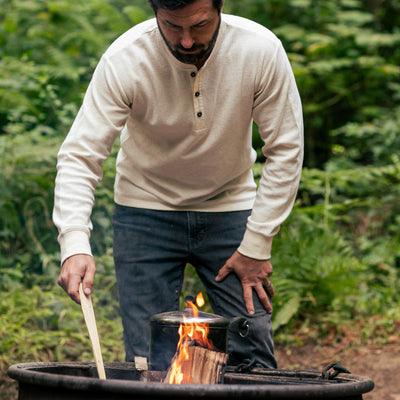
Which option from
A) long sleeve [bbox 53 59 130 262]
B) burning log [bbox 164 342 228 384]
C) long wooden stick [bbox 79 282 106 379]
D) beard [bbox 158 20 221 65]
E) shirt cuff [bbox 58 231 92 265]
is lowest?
burning log [bbox 164 342 228 384]

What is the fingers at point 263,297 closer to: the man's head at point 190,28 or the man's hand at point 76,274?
the man's hand at point 76,274

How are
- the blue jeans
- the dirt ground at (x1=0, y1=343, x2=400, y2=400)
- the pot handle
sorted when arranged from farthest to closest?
1. the dirt ground at (x1=0, y1=343, x2=400, y2=400)
2. the blue jeans
3. the pot handle

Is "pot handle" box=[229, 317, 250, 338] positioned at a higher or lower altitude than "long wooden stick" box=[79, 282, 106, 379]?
lower

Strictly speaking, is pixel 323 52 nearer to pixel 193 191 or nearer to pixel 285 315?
pixel 285 315

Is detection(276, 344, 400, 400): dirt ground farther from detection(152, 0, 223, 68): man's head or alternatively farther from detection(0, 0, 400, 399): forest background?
detection(152, 0, 223, 68): man's head

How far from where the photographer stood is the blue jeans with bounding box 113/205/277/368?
2.83 m

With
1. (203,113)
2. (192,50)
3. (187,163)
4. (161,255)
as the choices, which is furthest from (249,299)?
(192,50)

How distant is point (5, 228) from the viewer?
4.98 metres

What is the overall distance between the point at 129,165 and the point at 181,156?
13.4 inches

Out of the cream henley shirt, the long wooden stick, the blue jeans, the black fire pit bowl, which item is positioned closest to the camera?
the black fire pit bowl

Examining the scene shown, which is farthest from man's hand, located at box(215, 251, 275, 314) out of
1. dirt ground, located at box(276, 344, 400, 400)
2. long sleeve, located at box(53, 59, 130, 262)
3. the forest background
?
the forest background

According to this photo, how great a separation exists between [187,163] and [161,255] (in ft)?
1.52

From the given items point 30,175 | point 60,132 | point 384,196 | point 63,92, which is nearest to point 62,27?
point 63,92

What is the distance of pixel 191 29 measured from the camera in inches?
89.0
